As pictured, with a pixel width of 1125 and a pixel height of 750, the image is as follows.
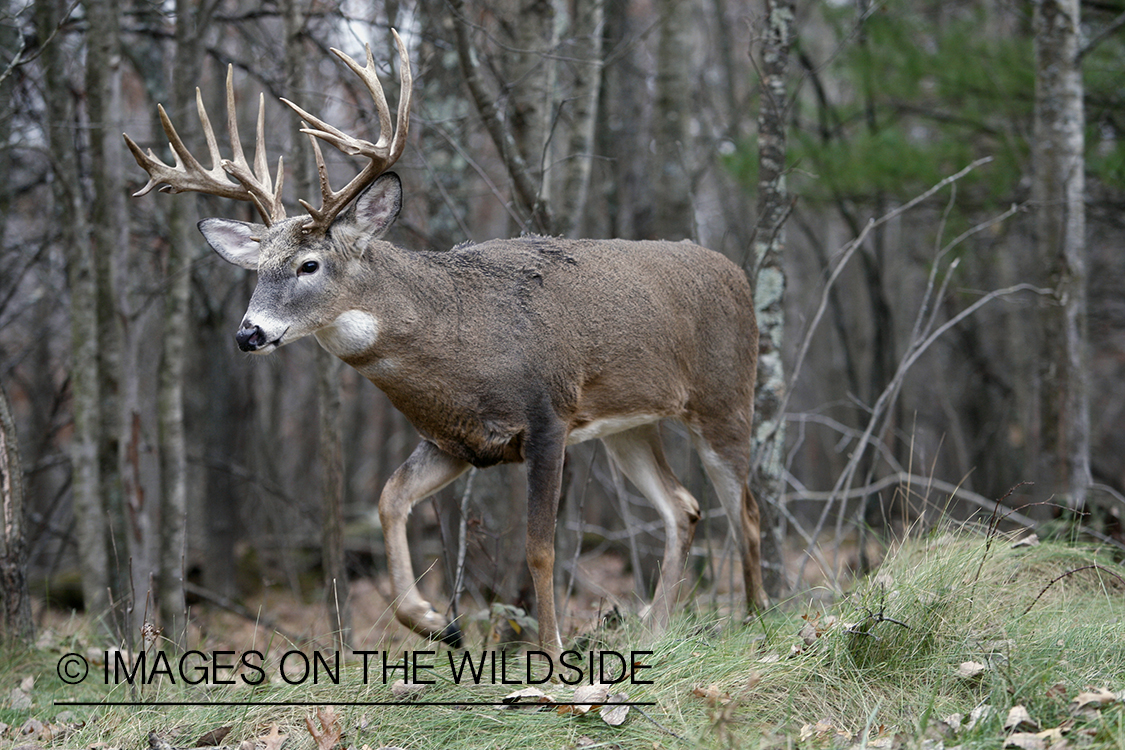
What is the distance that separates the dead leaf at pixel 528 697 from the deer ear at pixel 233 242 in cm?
238

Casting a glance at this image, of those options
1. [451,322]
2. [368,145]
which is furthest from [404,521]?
[368,145]

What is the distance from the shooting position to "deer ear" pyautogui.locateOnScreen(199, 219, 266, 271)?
15.4 ft

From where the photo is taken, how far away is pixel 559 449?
4488 millimetres

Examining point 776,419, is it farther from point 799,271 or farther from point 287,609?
point 799,271

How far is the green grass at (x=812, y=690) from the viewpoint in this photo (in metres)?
3.39

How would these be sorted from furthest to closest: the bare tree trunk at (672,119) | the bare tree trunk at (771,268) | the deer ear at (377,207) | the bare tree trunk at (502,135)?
the bare tree trunk at (672,119) < the bare tree trunk at (771,268) < the bare tree trunk at (502,135) < the deer ear at (377,207)

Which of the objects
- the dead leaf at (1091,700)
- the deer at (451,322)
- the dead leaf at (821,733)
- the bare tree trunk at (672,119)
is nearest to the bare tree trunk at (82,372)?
the deer at (451,322)

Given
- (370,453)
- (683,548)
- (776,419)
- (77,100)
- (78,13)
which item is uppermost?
(78,13)

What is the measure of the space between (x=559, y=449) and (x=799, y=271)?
713 inches

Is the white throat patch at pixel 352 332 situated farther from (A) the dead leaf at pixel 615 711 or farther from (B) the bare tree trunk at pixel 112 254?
(B) the bare tree trunk at pixel 112 254

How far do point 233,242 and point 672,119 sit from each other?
6.51 m

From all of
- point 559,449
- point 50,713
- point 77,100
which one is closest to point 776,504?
point 559,449

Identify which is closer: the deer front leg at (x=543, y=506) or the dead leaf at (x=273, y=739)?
the dead leaf at (x=273, y=739)

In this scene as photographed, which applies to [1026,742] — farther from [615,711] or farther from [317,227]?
[317,227]
